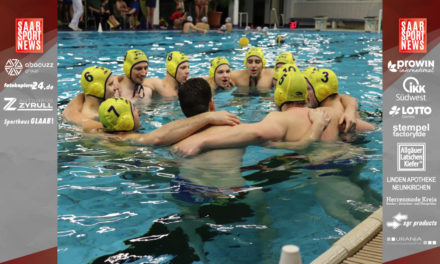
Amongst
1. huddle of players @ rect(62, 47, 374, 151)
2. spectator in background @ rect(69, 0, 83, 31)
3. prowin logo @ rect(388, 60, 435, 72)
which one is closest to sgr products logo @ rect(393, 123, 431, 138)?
prowin logo @ rect(388, 60, 435, 72)

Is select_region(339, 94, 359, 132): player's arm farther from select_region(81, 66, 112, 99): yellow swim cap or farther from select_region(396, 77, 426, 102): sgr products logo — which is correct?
select_region(81, 66, 112, 99): yellow swim cap

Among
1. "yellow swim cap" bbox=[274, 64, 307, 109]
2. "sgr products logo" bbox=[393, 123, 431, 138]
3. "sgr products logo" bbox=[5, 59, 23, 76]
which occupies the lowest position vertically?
"sgr products logo" bbox=[393, 123, 431, 138]

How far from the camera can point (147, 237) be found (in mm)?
2729

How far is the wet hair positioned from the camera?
12.2 ft

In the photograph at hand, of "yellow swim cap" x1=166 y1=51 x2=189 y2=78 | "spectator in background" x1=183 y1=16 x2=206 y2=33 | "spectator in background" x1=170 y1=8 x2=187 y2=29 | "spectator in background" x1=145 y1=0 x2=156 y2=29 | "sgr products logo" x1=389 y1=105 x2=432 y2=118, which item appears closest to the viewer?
"sgr products logo" x1=389 y1=105 x2=432 y2=118

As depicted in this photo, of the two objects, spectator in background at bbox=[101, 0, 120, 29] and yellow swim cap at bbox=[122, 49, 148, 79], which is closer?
yellow swim cap at bbox=[122, 49, 148, 79]

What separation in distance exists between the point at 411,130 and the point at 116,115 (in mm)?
2894

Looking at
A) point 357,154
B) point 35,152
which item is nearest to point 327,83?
point 357,154

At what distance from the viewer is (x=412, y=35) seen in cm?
208

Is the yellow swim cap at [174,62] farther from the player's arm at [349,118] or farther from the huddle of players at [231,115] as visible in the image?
the player's arm at [349,118]

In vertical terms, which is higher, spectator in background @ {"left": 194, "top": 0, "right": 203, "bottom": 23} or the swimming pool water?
spectator in background @ {"left": 194, "top": 0, "right": 203, "bottom": 23}

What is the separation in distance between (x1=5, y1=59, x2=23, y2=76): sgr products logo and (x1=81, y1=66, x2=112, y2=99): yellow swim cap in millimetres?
3091

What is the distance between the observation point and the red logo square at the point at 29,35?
2.23 m

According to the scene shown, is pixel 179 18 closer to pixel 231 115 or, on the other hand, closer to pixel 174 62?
pixel 174 62
